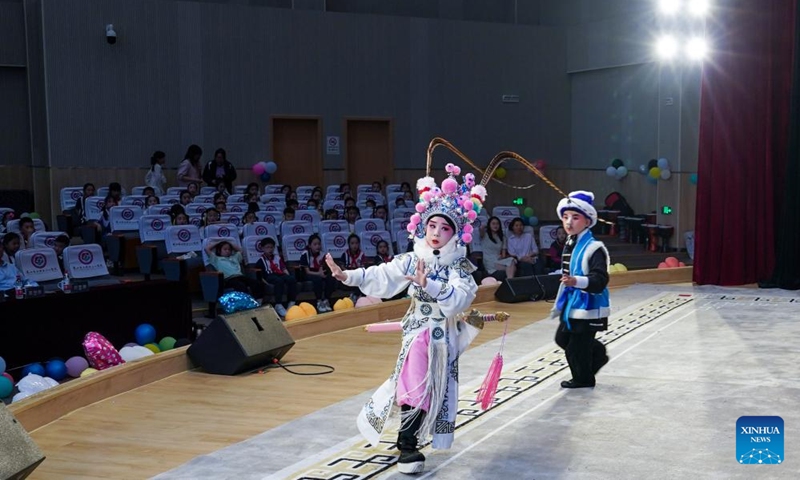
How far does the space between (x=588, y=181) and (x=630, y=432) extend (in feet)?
45.6

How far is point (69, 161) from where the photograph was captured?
50.1ft

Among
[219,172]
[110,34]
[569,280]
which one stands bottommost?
[569,280]

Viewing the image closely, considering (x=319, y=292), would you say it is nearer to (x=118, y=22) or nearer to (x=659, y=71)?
(x=118, y=22)

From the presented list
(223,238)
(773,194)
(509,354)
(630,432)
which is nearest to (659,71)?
(773,194)

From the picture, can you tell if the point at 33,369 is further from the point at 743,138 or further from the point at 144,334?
the point at 743,138

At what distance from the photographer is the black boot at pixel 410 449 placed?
4.48 meters

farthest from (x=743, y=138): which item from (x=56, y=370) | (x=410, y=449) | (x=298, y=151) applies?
(x=298, y=151)

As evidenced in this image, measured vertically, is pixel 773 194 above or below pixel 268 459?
above

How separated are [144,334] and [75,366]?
0.89m

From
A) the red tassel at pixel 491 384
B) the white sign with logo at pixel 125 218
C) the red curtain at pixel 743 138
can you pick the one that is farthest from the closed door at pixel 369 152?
the red tassel at pixel 491 384

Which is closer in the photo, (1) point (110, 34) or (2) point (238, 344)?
(2) point (238, 344)

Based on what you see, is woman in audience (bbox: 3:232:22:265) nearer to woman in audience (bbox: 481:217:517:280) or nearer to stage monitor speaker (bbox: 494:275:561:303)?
stage monitor speaker (bbox: 494:275:561:303)

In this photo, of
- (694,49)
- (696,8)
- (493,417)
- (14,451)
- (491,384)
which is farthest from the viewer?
(694,49)

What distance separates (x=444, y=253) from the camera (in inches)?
186
